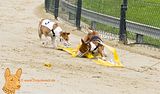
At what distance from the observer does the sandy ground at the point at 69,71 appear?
865 centimetres

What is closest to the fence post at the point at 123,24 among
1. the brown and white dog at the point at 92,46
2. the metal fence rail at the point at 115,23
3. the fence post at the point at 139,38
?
the metal fence rail at the point at 115,23

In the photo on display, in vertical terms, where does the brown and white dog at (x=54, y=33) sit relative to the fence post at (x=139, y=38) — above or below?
above

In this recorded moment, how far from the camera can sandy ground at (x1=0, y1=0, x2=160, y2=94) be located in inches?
340

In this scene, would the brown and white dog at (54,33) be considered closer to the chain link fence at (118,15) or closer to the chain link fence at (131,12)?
the chain link fence at (118,15)

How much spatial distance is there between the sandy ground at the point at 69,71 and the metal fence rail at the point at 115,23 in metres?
0.95

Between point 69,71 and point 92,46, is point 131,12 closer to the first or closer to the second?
point 92,46

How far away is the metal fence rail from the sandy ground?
953 mm

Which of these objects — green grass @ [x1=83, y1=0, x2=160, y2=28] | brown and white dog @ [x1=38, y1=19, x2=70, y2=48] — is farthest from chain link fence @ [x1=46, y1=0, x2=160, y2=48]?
brown and white dog @ [x1=38, y1=19, x2=70, y2=48]

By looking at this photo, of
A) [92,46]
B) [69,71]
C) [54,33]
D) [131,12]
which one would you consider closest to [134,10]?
[131,12]

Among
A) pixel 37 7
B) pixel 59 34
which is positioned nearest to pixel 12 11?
pixel 37 7

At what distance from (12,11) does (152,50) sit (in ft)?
33.6

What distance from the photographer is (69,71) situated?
1009 cm

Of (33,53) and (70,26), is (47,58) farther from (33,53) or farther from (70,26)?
(70,26)

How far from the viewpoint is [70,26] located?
60.1 feet
